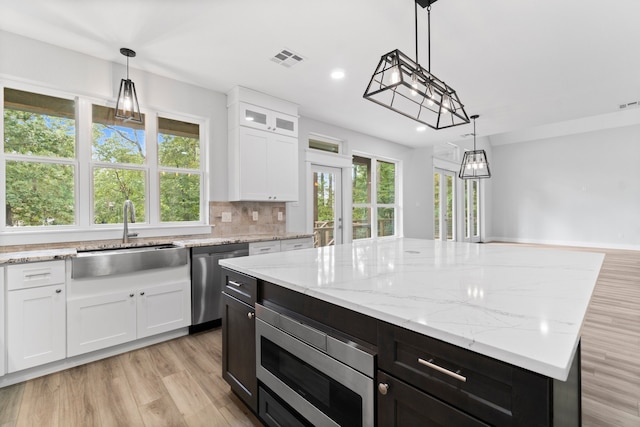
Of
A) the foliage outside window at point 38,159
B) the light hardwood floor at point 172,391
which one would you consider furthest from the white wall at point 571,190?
the foliage outside window at point 38,159

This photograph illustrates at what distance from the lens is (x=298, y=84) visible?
12.0 feet

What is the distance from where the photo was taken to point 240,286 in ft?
5.86

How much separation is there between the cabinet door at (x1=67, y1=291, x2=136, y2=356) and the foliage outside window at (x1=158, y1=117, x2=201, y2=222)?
3.73 ft

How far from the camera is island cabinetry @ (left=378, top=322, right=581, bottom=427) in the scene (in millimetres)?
707

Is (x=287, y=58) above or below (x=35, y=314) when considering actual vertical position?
above

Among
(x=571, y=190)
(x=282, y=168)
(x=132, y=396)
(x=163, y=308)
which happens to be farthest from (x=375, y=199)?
(x=571, y=190)

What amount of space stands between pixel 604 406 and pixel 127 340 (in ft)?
11.3

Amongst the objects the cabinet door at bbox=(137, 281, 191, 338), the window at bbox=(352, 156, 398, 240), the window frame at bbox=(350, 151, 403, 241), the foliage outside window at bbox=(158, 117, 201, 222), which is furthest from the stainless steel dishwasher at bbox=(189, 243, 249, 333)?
the window at bbox=(352, 156, 398, 240)

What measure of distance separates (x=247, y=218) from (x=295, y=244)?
77 cm

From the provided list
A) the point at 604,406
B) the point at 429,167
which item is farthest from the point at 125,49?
the point at 429,167

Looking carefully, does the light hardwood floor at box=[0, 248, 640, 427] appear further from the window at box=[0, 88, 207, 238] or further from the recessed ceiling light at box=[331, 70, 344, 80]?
the recessed ceiling light at box=[331, 70, 344, 80]

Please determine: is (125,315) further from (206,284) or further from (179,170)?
(179,170)

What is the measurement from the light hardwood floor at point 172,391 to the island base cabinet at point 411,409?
3.66ft

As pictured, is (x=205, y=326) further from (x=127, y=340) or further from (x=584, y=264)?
(x=584, y=264)
